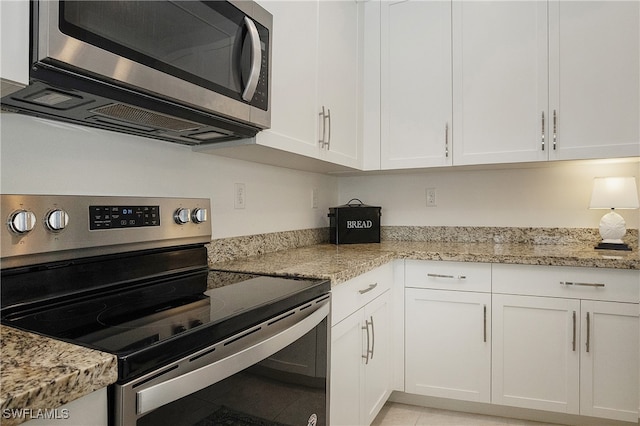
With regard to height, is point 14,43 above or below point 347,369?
above

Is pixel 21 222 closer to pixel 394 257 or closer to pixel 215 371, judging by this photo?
pixel 215 371

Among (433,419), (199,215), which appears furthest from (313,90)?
(433,419)

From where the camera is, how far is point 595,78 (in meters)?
1.93

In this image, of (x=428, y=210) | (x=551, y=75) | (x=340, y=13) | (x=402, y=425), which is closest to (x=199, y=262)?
(x=402, y=425)

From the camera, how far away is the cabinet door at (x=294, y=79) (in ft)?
4.87

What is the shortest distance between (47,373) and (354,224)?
6.51ft

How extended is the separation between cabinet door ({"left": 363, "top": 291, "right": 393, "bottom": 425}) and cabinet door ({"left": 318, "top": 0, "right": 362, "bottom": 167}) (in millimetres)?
749

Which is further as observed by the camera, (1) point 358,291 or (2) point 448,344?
Answer: (2) point 448,344

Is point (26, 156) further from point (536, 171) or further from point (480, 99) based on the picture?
point (536, 171)

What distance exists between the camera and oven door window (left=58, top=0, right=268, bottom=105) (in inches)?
32.2

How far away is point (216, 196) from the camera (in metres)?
1.65

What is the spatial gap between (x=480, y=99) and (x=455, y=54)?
0.96 feet

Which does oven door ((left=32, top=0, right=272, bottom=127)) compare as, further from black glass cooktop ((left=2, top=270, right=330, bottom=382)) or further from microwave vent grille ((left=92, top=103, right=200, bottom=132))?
black glass cooktop ((left=2, top=270, right=330, bottom=382))

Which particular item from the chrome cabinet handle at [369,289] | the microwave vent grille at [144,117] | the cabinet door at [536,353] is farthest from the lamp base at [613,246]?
the microwave vent grille at [144,117]
